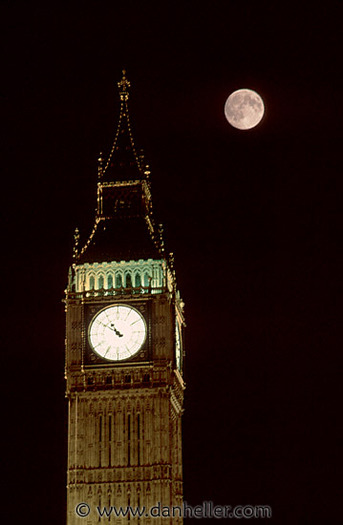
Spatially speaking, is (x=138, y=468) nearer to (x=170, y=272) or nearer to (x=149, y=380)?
(x=149, y=380)

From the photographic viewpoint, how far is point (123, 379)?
7612cm

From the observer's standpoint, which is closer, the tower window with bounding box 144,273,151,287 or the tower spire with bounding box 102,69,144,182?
the tower window with bounding box 144,273,151,287

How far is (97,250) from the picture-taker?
79812mm

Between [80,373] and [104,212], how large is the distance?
10408mm

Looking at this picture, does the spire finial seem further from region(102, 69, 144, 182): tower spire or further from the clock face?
the clock face

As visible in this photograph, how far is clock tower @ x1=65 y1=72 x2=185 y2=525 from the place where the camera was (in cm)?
7444

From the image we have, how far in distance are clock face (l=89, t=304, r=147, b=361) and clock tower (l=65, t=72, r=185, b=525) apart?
5 centimetres

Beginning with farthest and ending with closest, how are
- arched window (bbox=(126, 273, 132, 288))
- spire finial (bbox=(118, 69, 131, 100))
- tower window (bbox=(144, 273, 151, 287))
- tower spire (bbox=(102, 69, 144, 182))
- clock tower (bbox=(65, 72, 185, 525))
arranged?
spire finial (bbox=(118, 69, 131, 100)) < tower spire (bbox=(102, 69, 144, 182)) < tower window (bbox=(144, 273, 151, 287)) < arched window (bbox=(126, 273, 132, 288)) < clock tower (bbox=(65, 72, 185, 525))

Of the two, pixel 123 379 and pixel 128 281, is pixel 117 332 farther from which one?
pixel 128 281

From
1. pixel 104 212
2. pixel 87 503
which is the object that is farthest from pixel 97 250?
pixel 87 503

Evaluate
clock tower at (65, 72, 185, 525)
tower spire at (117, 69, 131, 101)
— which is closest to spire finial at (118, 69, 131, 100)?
tower spire at (117, 69, 131, 101)

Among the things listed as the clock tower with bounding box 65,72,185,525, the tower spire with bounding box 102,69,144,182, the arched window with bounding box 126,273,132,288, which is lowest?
the clock tower with bounding box 65,72,185,525

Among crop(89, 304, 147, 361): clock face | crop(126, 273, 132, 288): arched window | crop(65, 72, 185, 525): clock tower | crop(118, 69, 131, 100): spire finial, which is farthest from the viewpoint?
crop(118, 69, 131, 100): spire finial

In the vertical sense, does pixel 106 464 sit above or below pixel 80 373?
below
